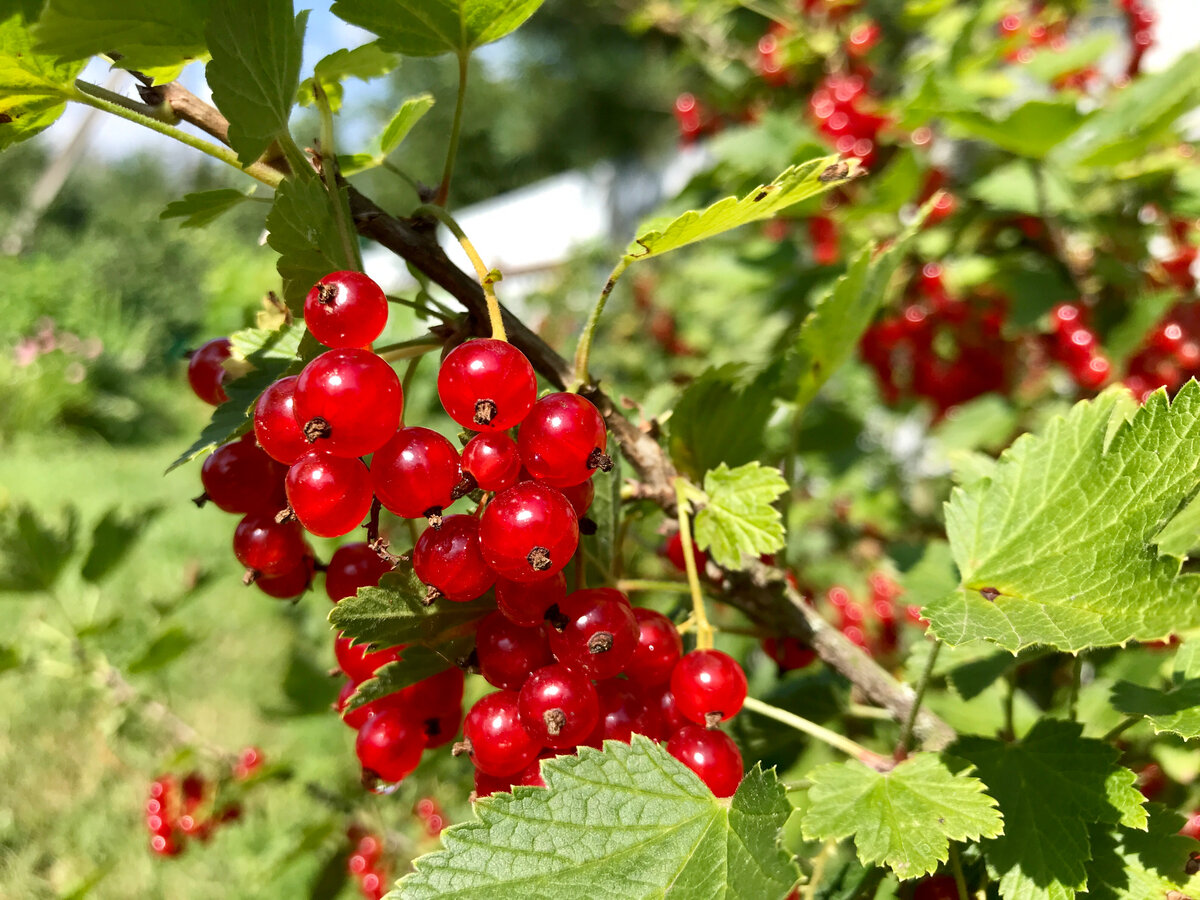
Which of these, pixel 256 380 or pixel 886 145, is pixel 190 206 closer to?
pixel 256 380

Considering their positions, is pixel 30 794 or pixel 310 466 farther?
pixel 30 794

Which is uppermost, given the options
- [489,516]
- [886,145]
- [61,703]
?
[489,516]

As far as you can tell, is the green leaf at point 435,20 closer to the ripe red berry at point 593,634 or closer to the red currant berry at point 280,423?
the red currant berry at point 280,423

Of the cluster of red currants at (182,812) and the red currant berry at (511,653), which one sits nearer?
the red currant berry at (511,653)

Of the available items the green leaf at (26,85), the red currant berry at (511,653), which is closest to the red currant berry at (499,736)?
the red currant berry at (511,653)

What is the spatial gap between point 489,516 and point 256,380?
219mm

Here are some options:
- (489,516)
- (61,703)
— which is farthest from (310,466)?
(61,703)

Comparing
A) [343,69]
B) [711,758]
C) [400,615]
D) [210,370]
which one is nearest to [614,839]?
[711,758]

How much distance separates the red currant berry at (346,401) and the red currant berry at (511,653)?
0.15 meters

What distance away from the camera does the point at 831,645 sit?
2.19ft

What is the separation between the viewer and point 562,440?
45cm

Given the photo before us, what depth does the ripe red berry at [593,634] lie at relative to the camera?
471mm

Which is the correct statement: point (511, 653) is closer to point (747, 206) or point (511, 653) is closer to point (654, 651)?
point (654, 651)

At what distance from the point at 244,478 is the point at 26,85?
0.93ft
